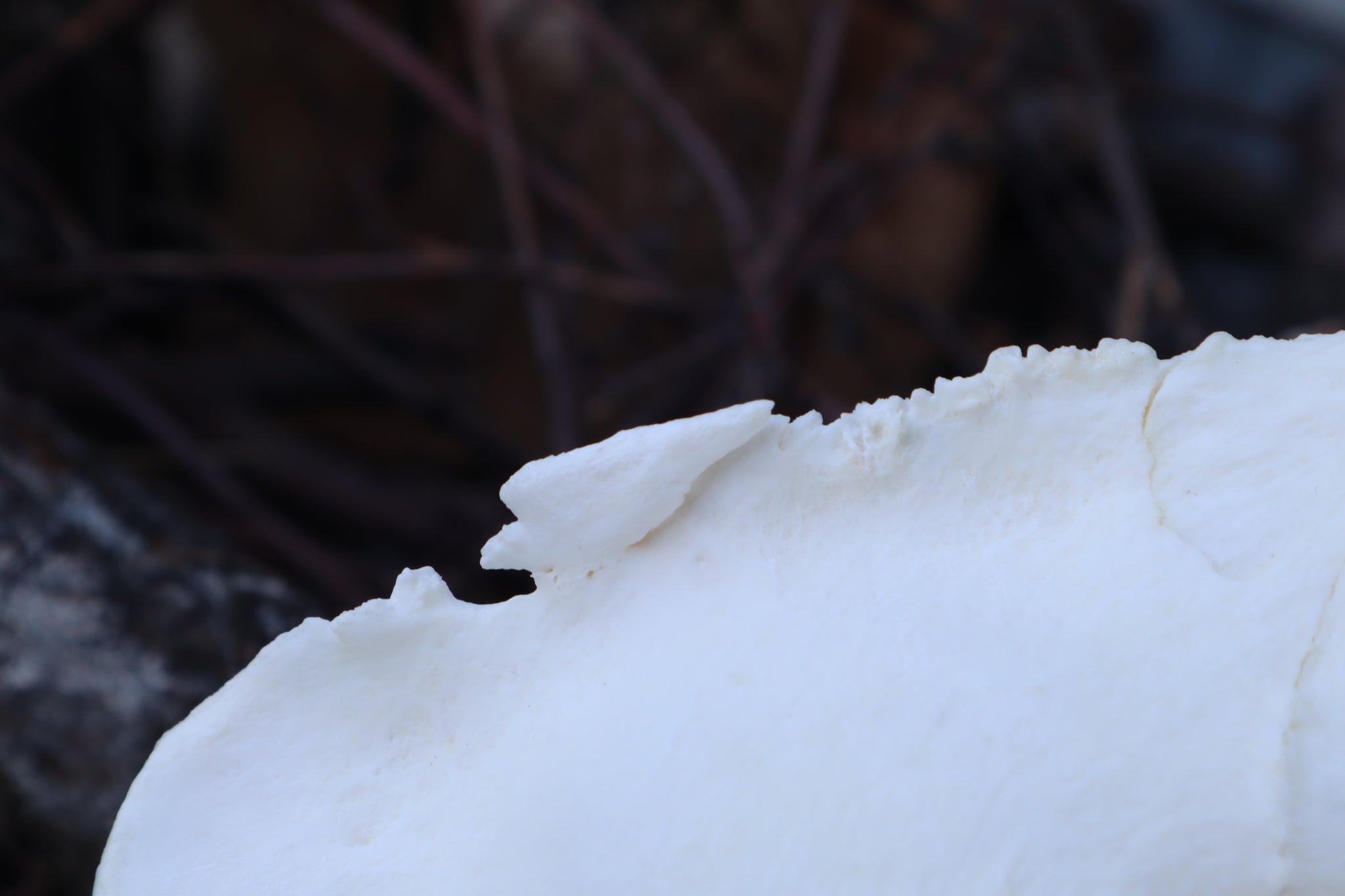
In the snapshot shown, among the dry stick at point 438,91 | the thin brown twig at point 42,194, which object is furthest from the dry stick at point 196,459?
the dry stick at point 438,91

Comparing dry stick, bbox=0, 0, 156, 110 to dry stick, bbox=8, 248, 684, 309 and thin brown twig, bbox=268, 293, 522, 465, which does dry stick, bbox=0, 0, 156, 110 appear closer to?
dry stick, bbox=8, 248, 684, 309

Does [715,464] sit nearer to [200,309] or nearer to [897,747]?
[897,747]

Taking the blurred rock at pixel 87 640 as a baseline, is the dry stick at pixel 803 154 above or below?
above

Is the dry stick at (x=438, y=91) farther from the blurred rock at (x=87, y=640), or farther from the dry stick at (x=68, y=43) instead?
the blurred rock at (x=87, y=640)

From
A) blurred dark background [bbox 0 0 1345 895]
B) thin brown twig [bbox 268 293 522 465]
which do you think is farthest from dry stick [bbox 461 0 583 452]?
thin brown twig [bbox 268 293 522 465]

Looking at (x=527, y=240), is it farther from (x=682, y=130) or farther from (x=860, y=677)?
(x=860, y=677)

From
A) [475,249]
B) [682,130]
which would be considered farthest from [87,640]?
[475,249]

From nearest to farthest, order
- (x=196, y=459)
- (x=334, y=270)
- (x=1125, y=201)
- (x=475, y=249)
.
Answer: (x=196, y=459), (x=334, y=270), (x=1125, y=201), (x=475, y=249)
